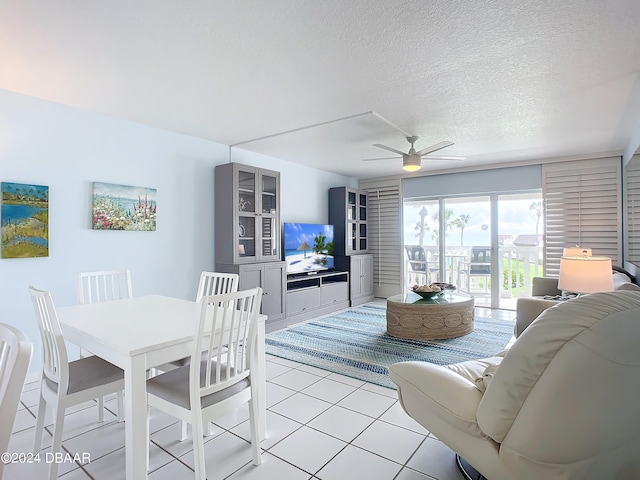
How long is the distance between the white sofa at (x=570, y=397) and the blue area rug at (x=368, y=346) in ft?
5.48

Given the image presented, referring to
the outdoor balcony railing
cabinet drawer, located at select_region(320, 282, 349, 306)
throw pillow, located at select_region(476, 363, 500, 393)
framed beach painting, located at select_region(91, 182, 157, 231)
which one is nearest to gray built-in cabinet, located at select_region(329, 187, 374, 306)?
cabinet drawer, located at select_region(320, 282, 349, 306)

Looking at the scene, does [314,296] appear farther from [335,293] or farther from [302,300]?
[335,293]

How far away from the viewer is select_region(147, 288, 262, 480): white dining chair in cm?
167

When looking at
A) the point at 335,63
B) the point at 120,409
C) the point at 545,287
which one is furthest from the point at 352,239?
the point at 120,409

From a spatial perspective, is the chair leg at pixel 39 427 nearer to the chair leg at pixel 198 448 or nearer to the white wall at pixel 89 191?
the chair leg at pixel 198 448

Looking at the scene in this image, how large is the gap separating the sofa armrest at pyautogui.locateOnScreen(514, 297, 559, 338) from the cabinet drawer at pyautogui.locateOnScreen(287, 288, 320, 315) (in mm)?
2828

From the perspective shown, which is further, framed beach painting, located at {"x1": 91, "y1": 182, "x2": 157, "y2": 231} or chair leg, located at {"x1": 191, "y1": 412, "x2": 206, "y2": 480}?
framed beach painting, located at {"x1": 91, "y1": 182, "x2": 157, "y2": 231}

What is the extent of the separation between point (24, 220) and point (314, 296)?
355cm

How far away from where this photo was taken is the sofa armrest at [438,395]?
1.46 meters

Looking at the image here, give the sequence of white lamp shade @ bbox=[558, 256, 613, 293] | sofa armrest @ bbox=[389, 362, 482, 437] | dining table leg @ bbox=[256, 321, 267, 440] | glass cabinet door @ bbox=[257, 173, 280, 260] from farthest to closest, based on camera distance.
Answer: glass cabinet door @ bbox=[257, 173, 280, 260] → white lamp shade @ bbox=[558, 256, 613, 293] → dining table leg @ bbox=[256, 321, 267, 440] → sofa armrest @ bbox=[389, 362, 482, 437]

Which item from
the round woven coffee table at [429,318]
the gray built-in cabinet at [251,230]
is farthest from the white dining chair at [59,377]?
the round woven coffee table at [429,318]

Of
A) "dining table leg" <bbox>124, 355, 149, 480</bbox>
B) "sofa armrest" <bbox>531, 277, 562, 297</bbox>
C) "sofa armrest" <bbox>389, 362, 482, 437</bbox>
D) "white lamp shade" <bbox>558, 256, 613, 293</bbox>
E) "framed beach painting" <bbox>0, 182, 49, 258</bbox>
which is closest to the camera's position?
"sofa armrest" <bbox>389, 362, 482, 437</bbox>

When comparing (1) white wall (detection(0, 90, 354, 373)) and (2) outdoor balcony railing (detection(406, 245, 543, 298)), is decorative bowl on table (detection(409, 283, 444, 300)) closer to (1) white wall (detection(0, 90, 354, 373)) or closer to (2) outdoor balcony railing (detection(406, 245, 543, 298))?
(2) outdoor balcony railing (detection(406, 245, 543, 298))

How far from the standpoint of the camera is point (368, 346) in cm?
391
